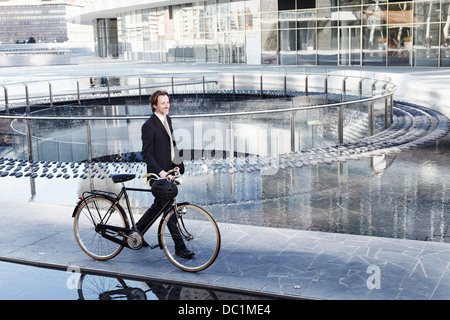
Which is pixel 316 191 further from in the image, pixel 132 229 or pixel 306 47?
pixel 306 47

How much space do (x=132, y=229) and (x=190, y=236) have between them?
0.57 m

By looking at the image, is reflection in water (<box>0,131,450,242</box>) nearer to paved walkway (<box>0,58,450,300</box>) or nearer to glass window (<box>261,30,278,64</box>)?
paved walkway (<box>0,58,450,300</box>)

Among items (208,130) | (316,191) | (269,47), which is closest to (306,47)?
(269,47)

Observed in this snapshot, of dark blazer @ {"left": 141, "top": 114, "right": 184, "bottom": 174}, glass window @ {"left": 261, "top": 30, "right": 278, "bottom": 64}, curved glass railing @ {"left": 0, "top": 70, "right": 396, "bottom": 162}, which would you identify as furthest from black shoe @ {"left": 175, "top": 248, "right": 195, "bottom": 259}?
glass window @ {"left": 261, "top": 30, "right": 278, "bottom": 64}

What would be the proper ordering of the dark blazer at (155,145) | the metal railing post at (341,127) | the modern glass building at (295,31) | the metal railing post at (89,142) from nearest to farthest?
the dark blazer at (155,145)
the metal railing post at (89,142)
the metal railing post at (341,127)
the modern glass building at (295,31)

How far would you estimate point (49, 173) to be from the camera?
420 inches

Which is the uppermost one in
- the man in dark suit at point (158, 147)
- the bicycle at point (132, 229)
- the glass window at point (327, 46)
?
the glass window at point (327, 46)

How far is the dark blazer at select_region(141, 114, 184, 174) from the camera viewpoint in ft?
19.2

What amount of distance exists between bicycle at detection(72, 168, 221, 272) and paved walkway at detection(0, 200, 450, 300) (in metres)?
0.12

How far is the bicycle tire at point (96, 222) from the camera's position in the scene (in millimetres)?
5957

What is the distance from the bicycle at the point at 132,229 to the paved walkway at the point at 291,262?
12 centimetres

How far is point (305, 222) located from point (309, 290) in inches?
89.3

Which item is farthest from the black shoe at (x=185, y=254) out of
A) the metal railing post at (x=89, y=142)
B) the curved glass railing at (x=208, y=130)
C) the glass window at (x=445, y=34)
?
the glass window at (x=445, y=34)

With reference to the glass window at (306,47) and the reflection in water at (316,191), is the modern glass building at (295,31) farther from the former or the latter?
the reflection in water at (316,191)
